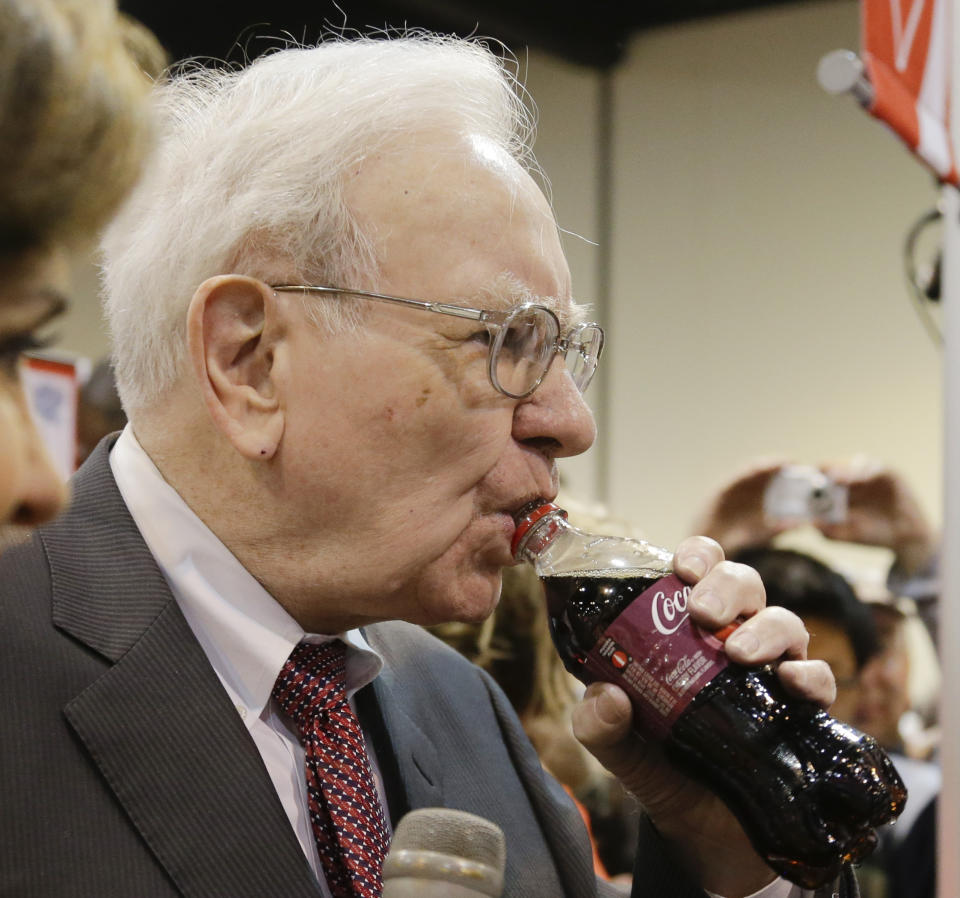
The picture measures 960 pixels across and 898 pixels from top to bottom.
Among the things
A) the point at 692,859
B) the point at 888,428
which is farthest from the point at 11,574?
the point at 888,428

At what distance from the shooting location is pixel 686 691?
1.22 m

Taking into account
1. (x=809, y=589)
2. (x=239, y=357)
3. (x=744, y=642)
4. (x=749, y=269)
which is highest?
(x=239, y=357)

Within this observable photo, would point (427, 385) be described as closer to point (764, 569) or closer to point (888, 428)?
point (764, 569)

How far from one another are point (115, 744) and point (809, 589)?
7.18 ft

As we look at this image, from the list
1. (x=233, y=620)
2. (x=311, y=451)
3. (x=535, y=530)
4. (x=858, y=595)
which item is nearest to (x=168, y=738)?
(x=233, y=620)

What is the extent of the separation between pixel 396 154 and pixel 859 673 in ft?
7.46

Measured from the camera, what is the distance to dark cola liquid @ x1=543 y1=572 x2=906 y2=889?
124 centimetres

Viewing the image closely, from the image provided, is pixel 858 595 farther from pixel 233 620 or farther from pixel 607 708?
pixel 233 620

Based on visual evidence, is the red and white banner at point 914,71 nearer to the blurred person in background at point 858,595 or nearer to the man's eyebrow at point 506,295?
the man's eyebrow at point 506,295

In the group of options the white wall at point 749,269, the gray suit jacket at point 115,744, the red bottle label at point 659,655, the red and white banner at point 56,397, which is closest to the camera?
the gray suit jacket at point 115,744

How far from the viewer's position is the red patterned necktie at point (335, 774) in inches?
49.3

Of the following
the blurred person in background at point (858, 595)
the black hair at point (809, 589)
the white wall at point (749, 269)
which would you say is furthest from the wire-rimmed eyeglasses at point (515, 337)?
the white wall at point (749, 269)

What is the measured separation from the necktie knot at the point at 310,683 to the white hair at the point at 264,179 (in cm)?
34

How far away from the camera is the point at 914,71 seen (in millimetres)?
1568
